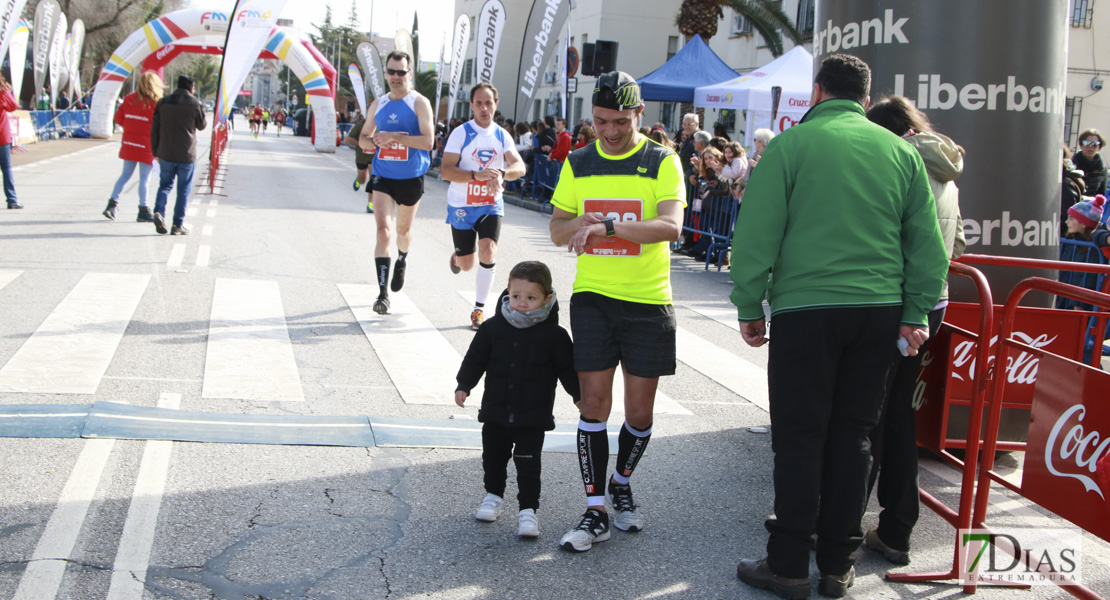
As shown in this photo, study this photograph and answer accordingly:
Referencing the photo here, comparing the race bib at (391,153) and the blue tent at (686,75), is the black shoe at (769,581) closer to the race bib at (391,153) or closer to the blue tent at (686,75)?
the race bib at (391,153)

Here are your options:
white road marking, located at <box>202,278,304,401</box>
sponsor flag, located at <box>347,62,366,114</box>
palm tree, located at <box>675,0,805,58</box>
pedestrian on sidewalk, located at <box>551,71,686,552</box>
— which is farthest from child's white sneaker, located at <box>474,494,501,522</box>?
sponsor flag, located at <box>347,62,366,114</box>

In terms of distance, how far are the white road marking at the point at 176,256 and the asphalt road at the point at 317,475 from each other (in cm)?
26

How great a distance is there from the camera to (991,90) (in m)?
5.07

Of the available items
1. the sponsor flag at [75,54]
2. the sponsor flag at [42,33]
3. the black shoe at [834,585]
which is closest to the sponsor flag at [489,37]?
the black shoe at [834,585]

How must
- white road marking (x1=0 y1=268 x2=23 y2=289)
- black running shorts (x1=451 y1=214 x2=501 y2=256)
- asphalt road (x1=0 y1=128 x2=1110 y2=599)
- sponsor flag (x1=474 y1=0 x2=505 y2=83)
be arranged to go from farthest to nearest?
1. sponsor flag (x1=474 y1=0 x2=505 y2=83)
2. white road marking (x1=0 y1=268 x2=23 y2=289)
3. black running shorts (x1=451 y1=214 x2=501 y2=256)
4. asphalt road (x1=0 y1=128 x2=1110 y2=599)

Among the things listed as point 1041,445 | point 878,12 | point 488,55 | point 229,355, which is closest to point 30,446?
point 229,355

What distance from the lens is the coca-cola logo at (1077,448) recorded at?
319cm

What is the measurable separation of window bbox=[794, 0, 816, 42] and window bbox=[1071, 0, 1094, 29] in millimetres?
6842

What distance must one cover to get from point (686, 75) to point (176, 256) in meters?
13.8

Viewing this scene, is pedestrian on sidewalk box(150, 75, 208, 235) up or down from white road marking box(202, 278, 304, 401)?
up

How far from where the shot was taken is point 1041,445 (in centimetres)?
350

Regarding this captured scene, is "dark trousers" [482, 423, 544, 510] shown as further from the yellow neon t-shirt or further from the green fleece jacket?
the green fleece jacket

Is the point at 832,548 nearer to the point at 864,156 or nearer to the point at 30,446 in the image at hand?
the point at 864,156

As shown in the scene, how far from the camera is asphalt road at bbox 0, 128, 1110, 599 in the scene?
3.56 m
